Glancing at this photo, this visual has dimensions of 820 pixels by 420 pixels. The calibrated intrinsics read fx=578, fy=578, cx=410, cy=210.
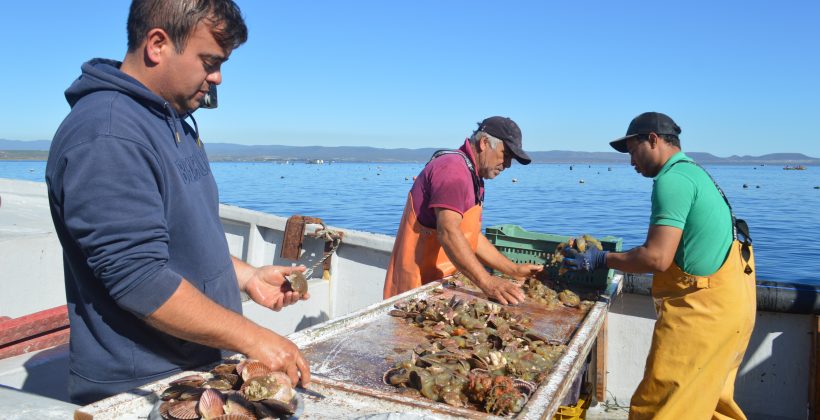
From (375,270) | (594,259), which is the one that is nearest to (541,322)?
(594,259)

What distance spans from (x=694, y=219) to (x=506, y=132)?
1.49 meters

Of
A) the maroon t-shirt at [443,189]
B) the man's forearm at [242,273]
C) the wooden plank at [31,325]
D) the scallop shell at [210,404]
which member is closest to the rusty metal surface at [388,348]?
the man's forearm at [242,273]

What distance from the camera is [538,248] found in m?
5.02

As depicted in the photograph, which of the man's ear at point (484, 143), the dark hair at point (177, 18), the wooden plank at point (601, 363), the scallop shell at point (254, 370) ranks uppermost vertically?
the dark hair at point (177, 18)

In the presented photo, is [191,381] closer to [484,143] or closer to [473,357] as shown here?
[473,357]

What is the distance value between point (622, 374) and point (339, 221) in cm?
2085

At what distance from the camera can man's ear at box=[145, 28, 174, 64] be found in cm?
190

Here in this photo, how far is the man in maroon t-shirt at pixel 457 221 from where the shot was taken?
13.7ft

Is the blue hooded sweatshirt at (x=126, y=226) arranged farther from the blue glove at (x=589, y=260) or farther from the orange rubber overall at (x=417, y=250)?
the blue glove at (x=589, y=260)

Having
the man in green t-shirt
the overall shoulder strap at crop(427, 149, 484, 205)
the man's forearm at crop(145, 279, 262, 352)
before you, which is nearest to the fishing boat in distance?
the man's forearm at crop(145, 279, 262, 352)

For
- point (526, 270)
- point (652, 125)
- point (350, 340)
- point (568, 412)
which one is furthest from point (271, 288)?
point (652, 125)

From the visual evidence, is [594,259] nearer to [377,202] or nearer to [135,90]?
[135,90]

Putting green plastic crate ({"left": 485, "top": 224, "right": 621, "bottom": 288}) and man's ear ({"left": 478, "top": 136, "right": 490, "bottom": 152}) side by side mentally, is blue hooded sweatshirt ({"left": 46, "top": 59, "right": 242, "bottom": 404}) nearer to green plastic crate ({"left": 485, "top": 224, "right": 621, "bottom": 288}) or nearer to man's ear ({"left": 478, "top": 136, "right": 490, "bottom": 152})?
man's ear ({"left": 478, "top": 136, "right": 490, "bottom": 152})

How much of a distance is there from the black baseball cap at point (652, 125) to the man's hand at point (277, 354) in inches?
127
